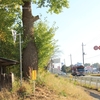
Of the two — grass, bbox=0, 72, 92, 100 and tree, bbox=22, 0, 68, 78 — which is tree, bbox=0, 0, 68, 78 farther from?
grass, bbox=0, 72, 92, 100

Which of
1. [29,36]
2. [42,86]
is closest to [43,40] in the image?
[29,36]

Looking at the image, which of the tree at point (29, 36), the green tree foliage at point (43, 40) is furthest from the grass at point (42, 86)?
the green tree foliage at point (43, 40)

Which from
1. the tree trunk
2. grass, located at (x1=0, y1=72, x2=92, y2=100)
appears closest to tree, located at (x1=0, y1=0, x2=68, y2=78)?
the tree trunk

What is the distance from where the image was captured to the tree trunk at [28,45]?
69.0 feet

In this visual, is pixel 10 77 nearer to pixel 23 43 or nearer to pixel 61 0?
pixel 23 43

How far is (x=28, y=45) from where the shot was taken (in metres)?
21.5

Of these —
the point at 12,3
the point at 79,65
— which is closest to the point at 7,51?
the point at 12,3

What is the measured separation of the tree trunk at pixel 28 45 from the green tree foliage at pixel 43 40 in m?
2.39

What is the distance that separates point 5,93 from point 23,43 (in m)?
6.63

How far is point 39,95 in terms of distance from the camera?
15.8 meters

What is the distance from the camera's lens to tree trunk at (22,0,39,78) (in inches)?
828

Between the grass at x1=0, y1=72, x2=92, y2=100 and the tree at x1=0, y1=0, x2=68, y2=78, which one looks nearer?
the grass at x1=0, y1=72, x2=92, y2=100

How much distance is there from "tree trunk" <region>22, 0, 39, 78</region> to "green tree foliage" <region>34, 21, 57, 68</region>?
239 cm

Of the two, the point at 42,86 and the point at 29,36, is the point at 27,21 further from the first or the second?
the point at 42,86
